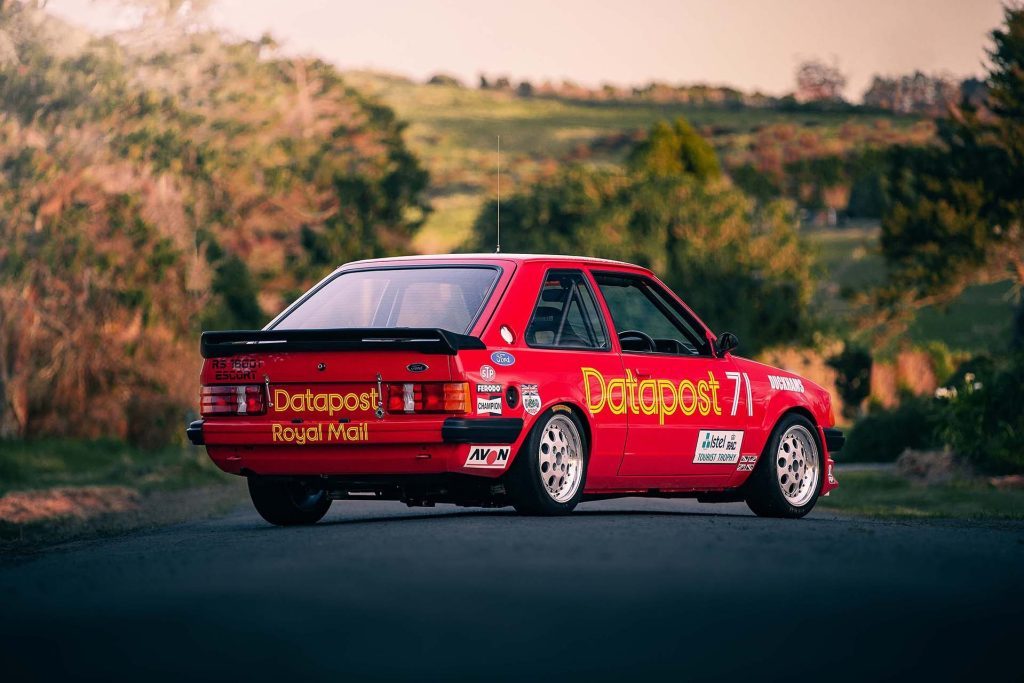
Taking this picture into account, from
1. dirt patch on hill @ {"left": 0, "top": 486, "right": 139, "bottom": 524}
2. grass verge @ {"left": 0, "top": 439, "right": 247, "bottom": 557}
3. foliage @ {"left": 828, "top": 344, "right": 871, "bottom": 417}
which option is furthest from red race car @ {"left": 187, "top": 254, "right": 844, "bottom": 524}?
foliage @ {"left": 828, "top": 344, "right": 871, "bottom": 417}

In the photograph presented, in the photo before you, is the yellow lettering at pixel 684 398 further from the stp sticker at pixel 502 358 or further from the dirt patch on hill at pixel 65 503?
the dirt patch on hill at pixel 65 503

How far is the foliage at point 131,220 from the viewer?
32.5 meters

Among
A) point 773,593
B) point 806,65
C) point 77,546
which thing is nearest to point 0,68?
point 77,546

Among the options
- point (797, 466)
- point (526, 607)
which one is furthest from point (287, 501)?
point (526, 607)

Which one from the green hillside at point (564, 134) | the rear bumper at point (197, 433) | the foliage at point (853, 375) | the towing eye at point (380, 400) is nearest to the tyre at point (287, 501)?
the rear bumper at point (197, 433)

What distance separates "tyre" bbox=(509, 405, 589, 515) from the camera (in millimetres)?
11305

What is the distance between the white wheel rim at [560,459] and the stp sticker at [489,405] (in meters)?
Result: 0.44

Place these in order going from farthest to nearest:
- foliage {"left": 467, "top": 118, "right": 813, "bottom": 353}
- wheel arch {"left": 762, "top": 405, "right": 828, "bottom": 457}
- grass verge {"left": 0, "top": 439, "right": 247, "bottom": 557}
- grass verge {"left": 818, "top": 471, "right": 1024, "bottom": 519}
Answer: foliage {"left": 467, "top": 118, "right": 813, "bottom": 353}, grass verge {"left": 818, "top": 471, "right": 1024, "bottom": 519}, grass verge {"left": 0, "top": 439, "right": 247, "bottom": 557}, wheel arch {"left": 762, "top": 405, "right": 828, "bottom": 457}

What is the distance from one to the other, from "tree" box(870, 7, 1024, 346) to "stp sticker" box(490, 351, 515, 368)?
3350cm

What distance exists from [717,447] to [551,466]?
1.76 m

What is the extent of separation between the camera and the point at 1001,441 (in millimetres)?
22734

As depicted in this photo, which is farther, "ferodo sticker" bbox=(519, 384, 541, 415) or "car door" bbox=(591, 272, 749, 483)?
"car door" bbox=(591, 272, 749, 483)

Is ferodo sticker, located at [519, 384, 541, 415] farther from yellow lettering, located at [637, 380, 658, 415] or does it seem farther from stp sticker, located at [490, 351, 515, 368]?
yellow lettering, located at [637, 380, 658, 415]

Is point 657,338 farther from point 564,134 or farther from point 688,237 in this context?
point 564,134
